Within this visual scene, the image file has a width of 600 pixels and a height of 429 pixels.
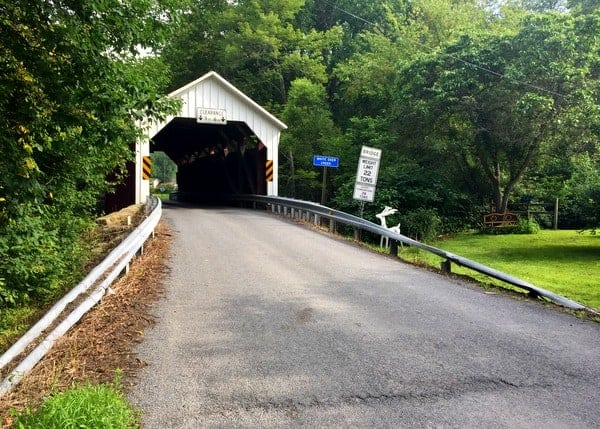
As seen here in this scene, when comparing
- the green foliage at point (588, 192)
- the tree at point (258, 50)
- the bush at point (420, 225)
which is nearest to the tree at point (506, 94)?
the green foliage at point (588, 192)

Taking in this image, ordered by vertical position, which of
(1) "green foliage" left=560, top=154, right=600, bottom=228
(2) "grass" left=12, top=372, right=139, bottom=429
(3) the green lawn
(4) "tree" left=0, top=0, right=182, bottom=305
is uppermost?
(4) "tree" left=0, top=0, right=182, bottom=305

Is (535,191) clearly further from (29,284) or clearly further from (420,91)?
(29,284)

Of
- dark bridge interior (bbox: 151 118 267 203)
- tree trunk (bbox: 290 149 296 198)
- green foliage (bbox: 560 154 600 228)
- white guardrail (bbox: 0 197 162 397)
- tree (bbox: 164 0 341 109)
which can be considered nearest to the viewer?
white guardrail (bbox: 0 197 162 397)

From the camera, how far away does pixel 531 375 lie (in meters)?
4.08

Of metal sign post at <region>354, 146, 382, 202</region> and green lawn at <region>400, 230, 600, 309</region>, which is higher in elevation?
metal sign post at <region>354, 146, 382, 202</region>

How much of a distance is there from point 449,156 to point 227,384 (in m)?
20.0

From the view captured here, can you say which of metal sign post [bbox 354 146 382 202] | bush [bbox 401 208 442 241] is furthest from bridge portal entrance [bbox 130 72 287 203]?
bush [bbox 401 208 442 241]

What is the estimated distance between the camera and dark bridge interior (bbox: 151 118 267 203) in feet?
71.9

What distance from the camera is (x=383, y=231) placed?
10.8 metres

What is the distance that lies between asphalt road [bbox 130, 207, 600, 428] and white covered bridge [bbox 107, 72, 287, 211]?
25.1 feet

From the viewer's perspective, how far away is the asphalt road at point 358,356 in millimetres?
3404

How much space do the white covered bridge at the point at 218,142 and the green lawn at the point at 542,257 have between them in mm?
7843

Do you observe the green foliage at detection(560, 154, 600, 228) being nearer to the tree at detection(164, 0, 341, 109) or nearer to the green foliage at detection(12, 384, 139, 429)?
the green foliage at detection(12, 384, 139, 429)

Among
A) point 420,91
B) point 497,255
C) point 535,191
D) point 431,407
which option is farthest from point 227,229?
point 535,191
